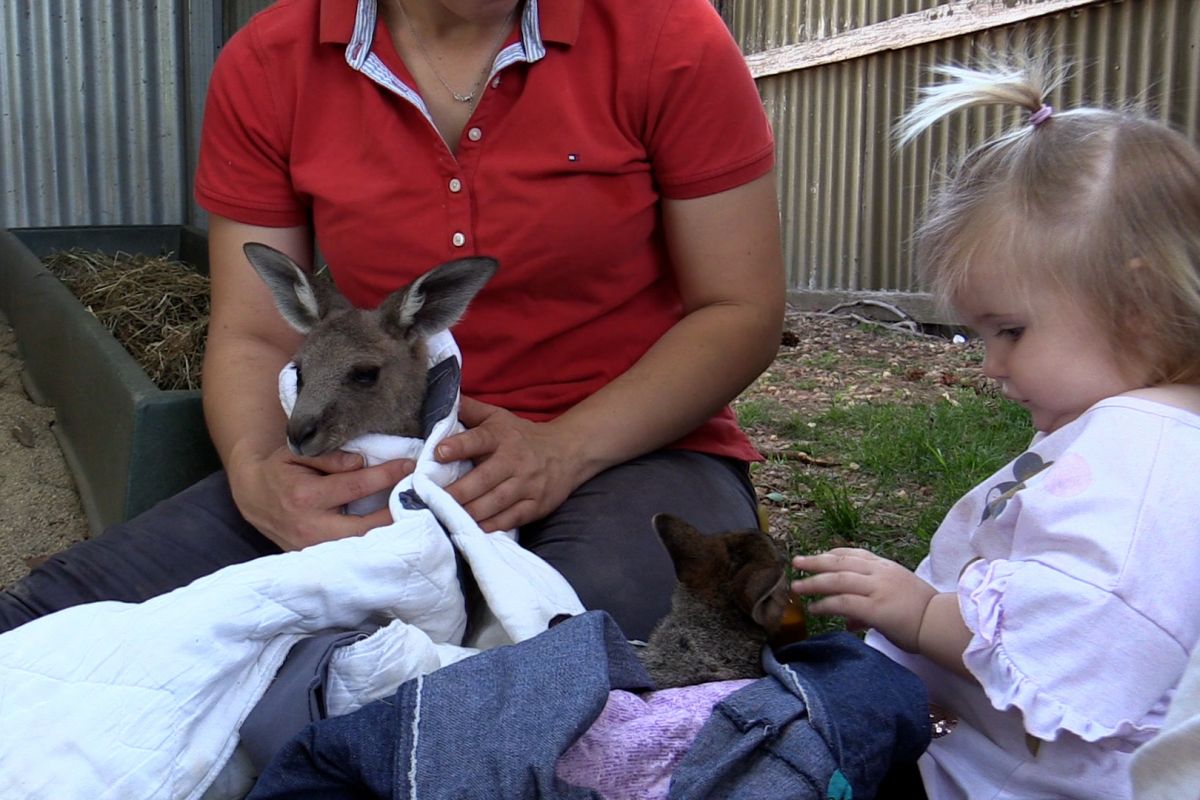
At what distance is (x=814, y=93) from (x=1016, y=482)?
692 centimetres

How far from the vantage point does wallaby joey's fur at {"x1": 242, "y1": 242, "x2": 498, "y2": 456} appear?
2.40 metres

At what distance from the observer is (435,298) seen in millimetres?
2486

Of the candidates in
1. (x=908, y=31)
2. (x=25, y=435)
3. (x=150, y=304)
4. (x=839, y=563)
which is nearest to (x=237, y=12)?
(x=150, y=304)

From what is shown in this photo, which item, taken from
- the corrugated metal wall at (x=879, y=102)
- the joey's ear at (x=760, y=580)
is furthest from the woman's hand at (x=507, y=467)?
the corrugated metal wall at (x=879, y=102)

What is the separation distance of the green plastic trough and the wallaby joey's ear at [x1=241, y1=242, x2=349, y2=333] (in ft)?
2.03

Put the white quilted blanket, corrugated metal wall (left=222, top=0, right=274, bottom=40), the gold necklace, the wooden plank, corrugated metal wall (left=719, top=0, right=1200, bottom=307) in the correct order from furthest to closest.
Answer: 1. corrugated metal wall (left=222, top=0, right=274, bottom=40)
2. the wooden plank
3. corrugated metal wall (left=719, top=0, right=1200, bottom=307)
4. the gold necklace
5. the white quilted blanket

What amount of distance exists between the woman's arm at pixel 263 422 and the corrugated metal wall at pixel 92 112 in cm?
492

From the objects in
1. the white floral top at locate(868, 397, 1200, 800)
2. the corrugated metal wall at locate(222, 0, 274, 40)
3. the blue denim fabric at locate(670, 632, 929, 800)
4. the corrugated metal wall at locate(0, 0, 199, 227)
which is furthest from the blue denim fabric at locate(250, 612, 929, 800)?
the corrugated metal wall at locate(0, 0, 199, 227)

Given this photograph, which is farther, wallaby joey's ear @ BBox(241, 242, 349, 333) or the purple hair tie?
wallaby joey's ear @ BBox(241, 242, 349, 333)

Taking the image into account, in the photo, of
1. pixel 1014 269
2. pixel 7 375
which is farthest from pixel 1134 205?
pixel 7 375

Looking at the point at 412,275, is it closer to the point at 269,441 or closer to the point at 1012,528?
the point at 269,441

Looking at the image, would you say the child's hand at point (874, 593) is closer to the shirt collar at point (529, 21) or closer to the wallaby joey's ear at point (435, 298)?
the wallaby joey's ear at point (435, 298)

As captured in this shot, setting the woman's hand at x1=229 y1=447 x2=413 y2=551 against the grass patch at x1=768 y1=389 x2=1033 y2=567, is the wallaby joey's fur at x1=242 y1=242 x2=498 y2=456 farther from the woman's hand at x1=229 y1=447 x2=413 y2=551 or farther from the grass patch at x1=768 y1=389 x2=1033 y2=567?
the grass patch at x1=768 y1=389 x2=1033 y2=567

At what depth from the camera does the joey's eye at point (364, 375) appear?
8.19 feet
